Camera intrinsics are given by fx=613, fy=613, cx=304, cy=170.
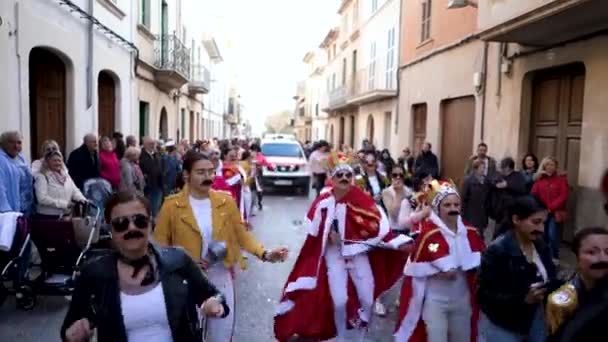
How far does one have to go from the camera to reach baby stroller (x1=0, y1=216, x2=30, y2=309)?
6000 millimetres

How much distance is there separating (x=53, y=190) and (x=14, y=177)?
46cm

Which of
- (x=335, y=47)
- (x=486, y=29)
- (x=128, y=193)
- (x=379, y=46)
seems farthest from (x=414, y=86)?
(x=335, y=47)

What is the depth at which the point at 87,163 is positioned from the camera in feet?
30.1

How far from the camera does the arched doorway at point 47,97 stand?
11484mm

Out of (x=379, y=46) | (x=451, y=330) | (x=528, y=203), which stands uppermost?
(x=379, y=46)

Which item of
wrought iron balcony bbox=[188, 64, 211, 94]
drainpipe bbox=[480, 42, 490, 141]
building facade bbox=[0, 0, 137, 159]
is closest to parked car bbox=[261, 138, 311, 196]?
building facade bbox=[0, 0, 137, 159]

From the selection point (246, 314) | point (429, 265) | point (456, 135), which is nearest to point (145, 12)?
point (456, 135)

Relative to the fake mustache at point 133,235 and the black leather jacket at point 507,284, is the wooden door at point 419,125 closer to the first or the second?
the black leather jacket at point 507,284

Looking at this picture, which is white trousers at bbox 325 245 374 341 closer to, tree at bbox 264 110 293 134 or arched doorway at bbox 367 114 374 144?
arched doorway at bbox 367 114 374 144

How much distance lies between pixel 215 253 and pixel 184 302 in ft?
5.67

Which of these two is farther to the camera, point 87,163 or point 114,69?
point 114,69

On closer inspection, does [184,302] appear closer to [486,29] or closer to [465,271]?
[465,271]

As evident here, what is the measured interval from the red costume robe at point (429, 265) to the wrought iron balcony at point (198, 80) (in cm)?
2466

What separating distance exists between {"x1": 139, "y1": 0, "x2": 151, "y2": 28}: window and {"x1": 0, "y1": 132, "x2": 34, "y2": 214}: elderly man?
37.8 feet
